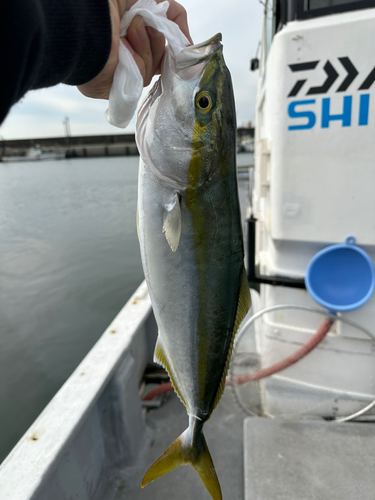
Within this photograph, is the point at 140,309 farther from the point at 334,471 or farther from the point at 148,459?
the point at 334,471

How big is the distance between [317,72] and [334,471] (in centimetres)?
223

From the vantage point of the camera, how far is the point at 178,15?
3.52ft

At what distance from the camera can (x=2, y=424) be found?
3.47 m

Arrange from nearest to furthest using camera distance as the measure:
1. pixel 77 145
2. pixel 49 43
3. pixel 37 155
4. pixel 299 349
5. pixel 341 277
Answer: pixel 49 43 < pixel 341 277 < pixel 299 349 < pixel 37 155 < pixel 77 145

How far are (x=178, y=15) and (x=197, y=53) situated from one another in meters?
0.25

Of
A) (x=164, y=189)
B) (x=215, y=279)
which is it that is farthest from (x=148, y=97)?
(x=215, y=279)

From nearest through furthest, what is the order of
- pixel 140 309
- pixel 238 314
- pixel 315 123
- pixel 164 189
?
pixel 164 189 < pixel 238 314 < pixel 315 123 < pixel 140 309

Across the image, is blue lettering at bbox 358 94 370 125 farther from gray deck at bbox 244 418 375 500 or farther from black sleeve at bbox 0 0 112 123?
gray deck at bbox 244 418 375 500

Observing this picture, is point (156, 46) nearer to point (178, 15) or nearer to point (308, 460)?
point (178, 15)

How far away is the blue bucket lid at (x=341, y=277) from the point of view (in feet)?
6.77

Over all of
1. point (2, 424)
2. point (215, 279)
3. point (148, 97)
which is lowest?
point (2, 424)

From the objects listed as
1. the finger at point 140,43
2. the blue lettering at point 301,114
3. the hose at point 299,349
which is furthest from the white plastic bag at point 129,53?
the hose at point 299,349

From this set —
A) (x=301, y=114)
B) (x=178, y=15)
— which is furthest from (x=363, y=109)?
(x=178, y=15)

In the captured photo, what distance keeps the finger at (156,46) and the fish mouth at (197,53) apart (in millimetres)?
139
